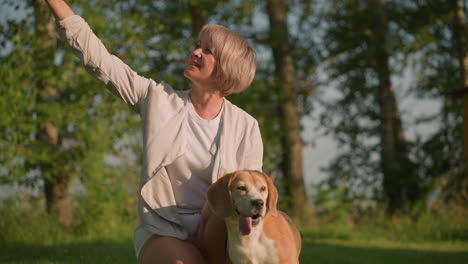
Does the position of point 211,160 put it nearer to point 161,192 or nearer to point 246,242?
point 161,192

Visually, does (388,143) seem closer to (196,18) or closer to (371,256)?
(196,18)

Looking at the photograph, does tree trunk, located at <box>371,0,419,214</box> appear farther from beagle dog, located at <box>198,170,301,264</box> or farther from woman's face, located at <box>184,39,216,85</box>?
beagle dog, located at <box>198,170,301,264</box>

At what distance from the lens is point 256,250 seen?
10.7 feet

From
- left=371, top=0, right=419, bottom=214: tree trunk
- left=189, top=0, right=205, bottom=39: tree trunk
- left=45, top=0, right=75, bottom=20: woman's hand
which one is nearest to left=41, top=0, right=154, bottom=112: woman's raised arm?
left=45, top=0, right=75, bottom=20: woman's hand

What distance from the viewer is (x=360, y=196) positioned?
16.3 metres

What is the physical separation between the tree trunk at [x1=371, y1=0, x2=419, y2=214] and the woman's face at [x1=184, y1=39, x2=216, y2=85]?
488 inches

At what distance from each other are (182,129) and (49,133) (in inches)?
303

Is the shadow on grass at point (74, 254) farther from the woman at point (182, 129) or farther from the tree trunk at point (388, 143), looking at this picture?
the tree trunk at point (388, 143)

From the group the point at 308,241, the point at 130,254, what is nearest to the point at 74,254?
the point at 130,254

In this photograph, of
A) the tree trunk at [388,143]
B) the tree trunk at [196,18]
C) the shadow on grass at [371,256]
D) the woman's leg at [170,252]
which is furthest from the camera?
the tree trunk at [388,143]

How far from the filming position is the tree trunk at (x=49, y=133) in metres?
10.2

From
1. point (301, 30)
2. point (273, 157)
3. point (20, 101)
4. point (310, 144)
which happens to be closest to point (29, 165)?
point (20, 101)

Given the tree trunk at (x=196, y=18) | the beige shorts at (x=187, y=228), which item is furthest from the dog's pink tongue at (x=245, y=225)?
the tree trunk at (x=196, y=18)

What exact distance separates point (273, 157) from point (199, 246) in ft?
39.5
